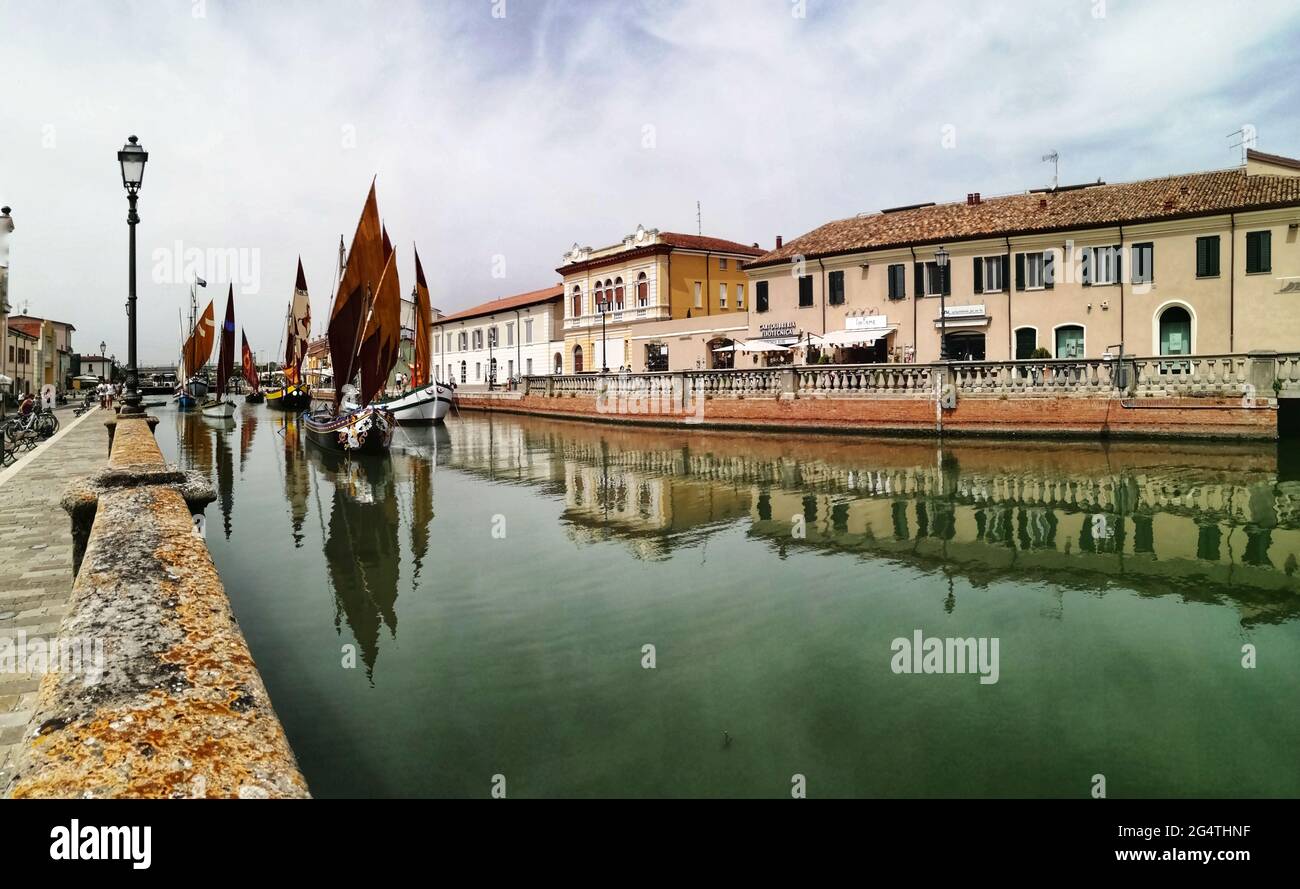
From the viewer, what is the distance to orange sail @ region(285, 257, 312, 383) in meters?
55.4

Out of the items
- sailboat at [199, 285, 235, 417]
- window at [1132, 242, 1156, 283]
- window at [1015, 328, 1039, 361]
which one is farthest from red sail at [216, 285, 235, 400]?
window at [1132, 242, 1156, 283]

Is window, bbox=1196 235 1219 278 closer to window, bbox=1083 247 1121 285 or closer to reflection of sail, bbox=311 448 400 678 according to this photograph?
window, bbox=1083 247 1121 285

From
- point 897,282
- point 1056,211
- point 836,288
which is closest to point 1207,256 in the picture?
point 1056,211

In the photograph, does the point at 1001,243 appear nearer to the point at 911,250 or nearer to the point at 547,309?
the point at 911,250

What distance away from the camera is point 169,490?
7.04 metres

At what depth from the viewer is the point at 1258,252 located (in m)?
28.0

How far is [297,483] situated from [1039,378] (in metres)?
21.6

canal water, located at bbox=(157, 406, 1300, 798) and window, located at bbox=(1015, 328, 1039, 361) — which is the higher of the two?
window, located at bbox=(1015, 328, 1039, 361)

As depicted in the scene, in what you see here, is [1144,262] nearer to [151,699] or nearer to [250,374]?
[151,699]

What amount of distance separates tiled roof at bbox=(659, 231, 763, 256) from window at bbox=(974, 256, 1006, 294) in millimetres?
21116

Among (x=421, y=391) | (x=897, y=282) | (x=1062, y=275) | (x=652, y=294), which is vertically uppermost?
(x=652, y=294)

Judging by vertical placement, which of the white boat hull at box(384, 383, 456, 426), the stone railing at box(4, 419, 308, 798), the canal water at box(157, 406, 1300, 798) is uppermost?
the white boat hull at box(384, 383, 456, 426)

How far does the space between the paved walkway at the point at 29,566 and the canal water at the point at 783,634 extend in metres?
1.55
